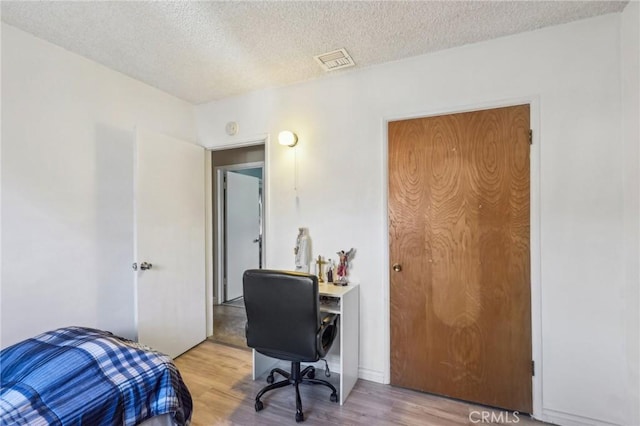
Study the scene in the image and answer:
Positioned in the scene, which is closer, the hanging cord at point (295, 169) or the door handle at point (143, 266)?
the door handle at point (143, 266)

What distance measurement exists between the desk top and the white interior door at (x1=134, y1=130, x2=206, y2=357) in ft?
4.59

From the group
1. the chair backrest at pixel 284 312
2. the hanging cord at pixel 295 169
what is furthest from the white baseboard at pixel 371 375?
the hanging cord at pixel 295 169

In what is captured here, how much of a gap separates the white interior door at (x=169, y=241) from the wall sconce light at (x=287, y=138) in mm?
987

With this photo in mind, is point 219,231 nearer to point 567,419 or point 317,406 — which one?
point 317,406

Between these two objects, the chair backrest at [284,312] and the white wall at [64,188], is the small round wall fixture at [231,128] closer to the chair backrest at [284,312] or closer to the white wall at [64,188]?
the white wall at [64,188]

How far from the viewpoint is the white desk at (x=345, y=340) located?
7.00 feet

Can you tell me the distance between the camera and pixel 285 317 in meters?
1.91

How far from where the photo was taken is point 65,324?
2141 millimetres

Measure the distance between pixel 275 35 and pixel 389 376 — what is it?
8.63 ft

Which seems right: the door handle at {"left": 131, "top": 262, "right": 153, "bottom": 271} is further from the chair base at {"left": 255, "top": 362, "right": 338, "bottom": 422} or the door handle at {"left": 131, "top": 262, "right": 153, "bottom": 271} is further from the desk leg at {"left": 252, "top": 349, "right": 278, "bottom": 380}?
the chair base at {"left": 255, "top": 362, "right": 338, "bottom": 422}

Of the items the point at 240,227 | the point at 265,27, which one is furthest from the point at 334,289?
the point at 240,227

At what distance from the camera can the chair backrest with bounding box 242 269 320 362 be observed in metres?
1.85

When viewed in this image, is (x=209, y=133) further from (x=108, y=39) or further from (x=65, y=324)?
(x=65, y=324)

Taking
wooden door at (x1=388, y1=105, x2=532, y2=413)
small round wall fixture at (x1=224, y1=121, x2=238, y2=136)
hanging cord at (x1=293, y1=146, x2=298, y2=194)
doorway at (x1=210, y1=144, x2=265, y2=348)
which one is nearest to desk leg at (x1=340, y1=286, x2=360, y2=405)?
wooden door at (x1=388, y1=105, x2=532, y2=413)
